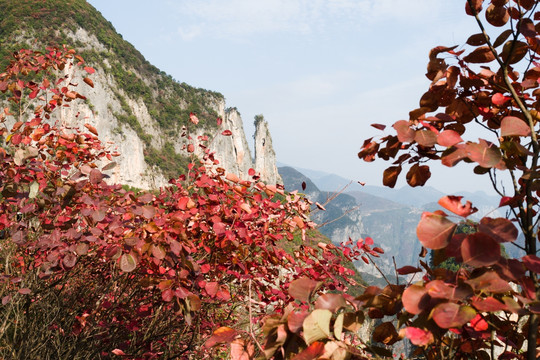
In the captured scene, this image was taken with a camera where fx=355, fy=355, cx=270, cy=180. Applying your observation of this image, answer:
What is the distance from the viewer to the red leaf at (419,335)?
2.82 feet

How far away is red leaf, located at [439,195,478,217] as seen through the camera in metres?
0.93

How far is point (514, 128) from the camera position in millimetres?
1078

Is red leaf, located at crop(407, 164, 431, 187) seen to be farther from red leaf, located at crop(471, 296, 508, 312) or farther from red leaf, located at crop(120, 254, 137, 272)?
red leaf, located at crop(120, 254, 137, 272)

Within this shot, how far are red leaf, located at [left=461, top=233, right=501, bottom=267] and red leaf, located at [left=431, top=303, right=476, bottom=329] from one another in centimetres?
11

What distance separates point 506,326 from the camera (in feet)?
4.17

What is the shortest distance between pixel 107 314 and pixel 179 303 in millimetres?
1815

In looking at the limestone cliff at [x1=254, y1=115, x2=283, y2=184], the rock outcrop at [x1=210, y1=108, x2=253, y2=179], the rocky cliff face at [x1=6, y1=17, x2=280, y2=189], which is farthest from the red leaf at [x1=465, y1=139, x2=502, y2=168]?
the limestone cliff at [x1=254, y1=115, x2=283, y2=184]

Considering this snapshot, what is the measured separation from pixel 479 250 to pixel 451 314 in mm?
164

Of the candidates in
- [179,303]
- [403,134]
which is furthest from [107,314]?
[403,134]

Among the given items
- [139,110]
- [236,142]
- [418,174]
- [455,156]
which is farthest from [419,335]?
[236,142]

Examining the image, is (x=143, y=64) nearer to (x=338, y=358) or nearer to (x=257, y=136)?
(x=257, y=136)

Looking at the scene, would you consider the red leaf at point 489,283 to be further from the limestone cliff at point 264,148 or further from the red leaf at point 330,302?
the limestone cliff at point 264,148

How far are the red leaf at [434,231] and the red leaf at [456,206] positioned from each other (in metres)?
0.07

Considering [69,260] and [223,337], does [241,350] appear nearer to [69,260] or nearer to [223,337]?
[223,337]
